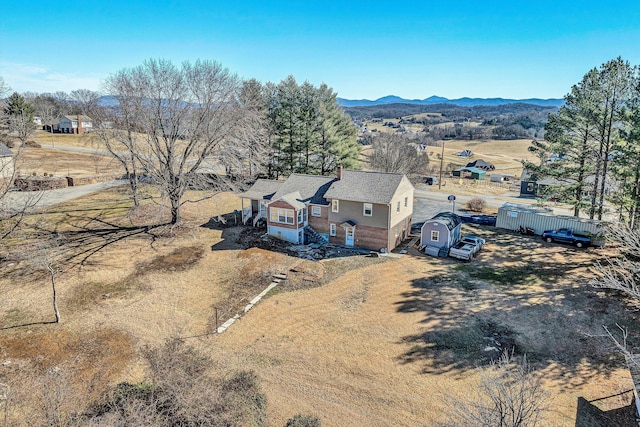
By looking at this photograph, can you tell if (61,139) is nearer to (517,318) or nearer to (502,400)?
(517,318)

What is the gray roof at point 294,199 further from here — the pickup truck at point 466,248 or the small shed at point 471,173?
the small shed at point 471,173

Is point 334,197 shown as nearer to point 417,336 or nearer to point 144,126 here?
point 417,336

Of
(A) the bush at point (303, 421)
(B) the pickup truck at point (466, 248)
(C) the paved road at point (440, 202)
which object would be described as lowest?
(A) the bush at point (303, 421)

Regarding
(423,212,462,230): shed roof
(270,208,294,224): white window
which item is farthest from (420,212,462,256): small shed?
(270,208,294,224): white window

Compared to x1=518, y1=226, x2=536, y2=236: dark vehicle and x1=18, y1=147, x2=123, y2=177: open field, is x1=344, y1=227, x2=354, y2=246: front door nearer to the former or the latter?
x1=518, y1=226, x2=536, y2=236: dark vehicle

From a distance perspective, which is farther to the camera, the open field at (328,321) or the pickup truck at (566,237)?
the pickup truck at (566,237)

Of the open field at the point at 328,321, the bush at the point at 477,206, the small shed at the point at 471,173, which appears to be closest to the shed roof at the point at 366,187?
the open field at the point at 328,321

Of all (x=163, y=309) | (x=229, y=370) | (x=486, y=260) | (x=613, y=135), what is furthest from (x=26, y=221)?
(x=613, y=135)
